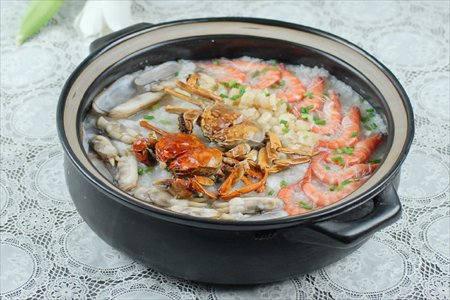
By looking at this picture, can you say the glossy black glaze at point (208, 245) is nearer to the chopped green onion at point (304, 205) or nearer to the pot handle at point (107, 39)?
the chopped green onion at point (304, 205)

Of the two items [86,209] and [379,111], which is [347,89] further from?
[86,209]

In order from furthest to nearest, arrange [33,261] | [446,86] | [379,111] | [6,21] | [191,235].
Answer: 1. [6,21]
2. [446,86]
3. [379,111]
4. [33,261]
5. [191,235]

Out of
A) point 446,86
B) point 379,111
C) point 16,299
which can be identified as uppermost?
point 379,111

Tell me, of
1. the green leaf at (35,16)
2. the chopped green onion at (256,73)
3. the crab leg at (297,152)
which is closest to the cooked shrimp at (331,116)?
the crab leg at (297,152)

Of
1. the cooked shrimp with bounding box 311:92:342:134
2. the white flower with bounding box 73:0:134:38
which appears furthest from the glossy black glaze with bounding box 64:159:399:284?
the white flower with bounding box 73:0:134:38

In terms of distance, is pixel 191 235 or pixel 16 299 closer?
pixel 191 235

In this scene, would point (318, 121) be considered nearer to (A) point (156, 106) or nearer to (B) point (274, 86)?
(B) point (274, 86)

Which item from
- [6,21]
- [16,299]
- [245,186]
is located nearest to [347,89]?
[245,186]

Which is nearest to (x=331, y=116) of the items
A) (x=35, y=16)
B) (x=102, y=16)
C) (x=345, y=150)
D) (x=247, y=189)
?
(x=345, y=150)
